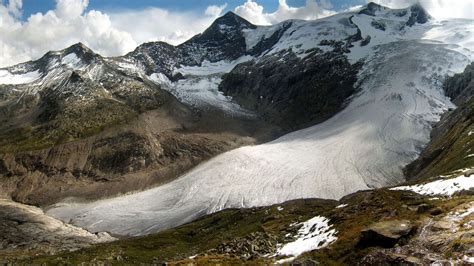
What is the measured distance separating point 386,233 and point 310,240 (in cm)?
1917

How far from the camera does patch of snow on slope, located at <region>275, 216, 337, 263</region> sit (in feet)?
212

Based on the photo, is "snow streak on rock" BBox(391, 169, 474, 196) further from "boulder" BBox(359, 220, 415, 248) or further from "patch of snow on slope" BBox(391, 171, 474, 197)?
"boulder" BBox(359, 220, 415, 248)

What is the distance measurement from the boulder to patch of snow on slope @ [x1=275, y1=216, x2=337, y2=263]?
8728mm

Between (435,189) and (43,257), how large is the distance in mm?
99005

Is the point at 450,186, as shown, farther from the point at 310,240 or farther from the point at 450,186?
the point at 310,240

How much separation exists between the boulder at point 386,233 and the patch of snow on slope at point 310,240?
28.6ft

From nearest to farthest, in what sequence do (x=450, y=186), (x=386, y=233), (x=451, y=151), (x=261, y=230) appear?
(x=386, y=233)
(x=450, y=186)
(x=261, y=230)
(x=451, y=151)

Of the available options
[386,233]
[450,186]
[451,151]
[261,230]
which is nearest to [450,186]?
[450,186]

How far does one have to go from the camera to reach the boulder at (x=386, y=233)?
2012 inches

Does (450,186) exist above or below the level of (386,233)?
below

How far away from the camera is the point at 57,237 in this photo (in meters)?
165

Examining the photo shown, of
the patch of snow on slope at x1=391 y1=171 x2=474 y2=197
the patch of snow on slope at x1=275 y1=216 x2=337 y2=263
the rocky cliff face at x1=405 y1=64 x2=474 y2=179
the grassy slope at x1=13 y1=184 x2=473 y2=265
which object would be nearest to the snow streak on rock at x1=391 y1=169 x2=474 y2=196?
the patch of snow on slope at x1=391 y1=171 x2=474 y2=197

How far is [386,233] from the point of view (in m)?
52.0

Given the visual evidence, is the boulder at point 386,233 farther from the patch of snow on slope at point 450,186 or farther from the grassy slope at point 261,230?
the patch of snow on slope at point 450,186
